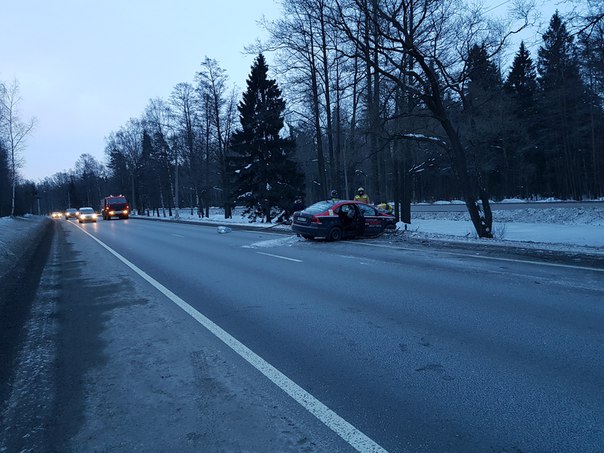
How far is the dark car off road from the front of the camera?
1703cm

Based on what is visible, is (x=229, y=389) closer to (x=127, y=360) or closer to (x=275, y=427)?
(x=275, y=427)

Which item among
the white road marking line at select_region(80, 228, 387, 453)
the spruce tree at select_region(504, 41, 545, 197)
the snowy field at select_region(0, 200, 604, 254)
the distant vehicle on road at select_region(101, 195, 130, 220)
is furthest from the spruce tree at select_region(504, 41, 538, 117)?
the white road marking line at select_region(80, 228, 387, 453)

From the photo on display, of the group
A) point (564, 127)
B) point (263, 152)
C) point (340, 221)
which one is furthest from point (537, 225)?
point (564, 127)

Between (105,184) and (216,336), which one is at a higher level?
(105,184)

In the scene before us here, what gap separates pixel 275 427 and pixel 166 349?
7.66ft

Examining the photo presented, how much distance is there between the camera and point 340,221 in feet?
56.9

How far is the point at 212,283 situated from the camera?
30.6 feet

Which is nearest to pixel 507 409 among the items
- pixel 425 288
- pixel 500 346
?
pixel 500 346

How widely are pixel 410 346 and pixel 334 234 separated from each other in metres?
12.3

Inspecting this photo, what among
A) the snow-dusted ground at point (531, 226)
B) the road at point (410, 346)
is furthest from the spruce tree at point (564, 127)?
the road at point (410, 346)

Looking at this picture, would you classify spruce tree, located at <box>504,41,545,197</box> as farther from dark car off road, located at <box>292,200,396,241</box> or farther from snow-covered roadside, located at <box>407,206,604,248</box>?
dark car off road, located at <box>292,200,396,241</box>

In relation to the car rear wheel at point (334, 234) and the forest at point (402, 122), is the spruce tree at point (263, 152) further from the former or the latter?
the car rear wheel at point (334, 234)

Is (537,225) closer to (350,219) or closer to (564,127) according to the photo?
(350,219)

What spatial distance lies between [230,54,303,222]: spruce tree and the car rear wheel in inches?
647
